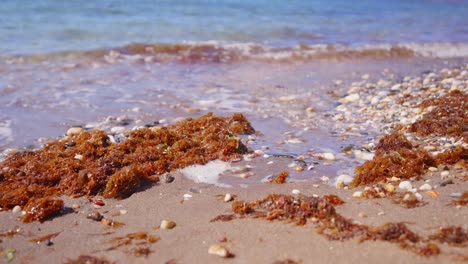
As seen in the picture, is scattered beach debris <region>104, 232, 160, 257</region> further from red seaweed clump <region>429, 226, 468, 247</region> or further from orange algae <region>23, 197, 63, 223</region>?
red seaweed clump <region>429, 226, 468, 247</region>

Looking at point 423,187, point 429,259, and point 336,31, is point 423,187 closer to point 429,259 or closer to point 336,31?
point 429,259

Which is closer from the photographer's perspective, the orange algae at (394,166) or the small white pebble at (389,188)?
the small white pebble at (389,188)

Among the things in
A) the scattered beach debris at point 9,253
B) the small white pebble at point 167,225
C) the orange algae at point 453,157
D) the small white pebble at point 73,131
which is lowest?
the scattered beach debris at point 9,253

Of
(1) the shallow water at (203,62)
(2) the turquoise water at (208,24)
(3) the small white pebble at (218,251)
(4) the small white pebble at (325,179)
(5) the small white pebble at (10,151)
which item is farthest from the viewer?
(2) the turquoise water at (208,24)

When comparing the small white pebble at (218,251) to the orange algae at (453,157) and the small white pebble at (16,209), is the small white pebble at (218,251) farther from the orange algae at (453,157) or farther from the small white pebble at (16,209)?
the orange algae at (453,157)

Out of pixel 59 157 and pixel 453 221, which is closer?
pixel 453 221

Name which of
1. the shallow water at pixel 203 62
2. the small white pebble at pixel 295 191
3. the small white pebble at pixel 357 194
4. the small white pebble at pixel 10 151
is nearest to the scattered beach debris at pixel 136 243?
the small white pebble at pixel 295 191

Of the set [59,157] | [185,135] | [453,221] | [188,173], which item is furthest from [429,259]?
[59,157]
